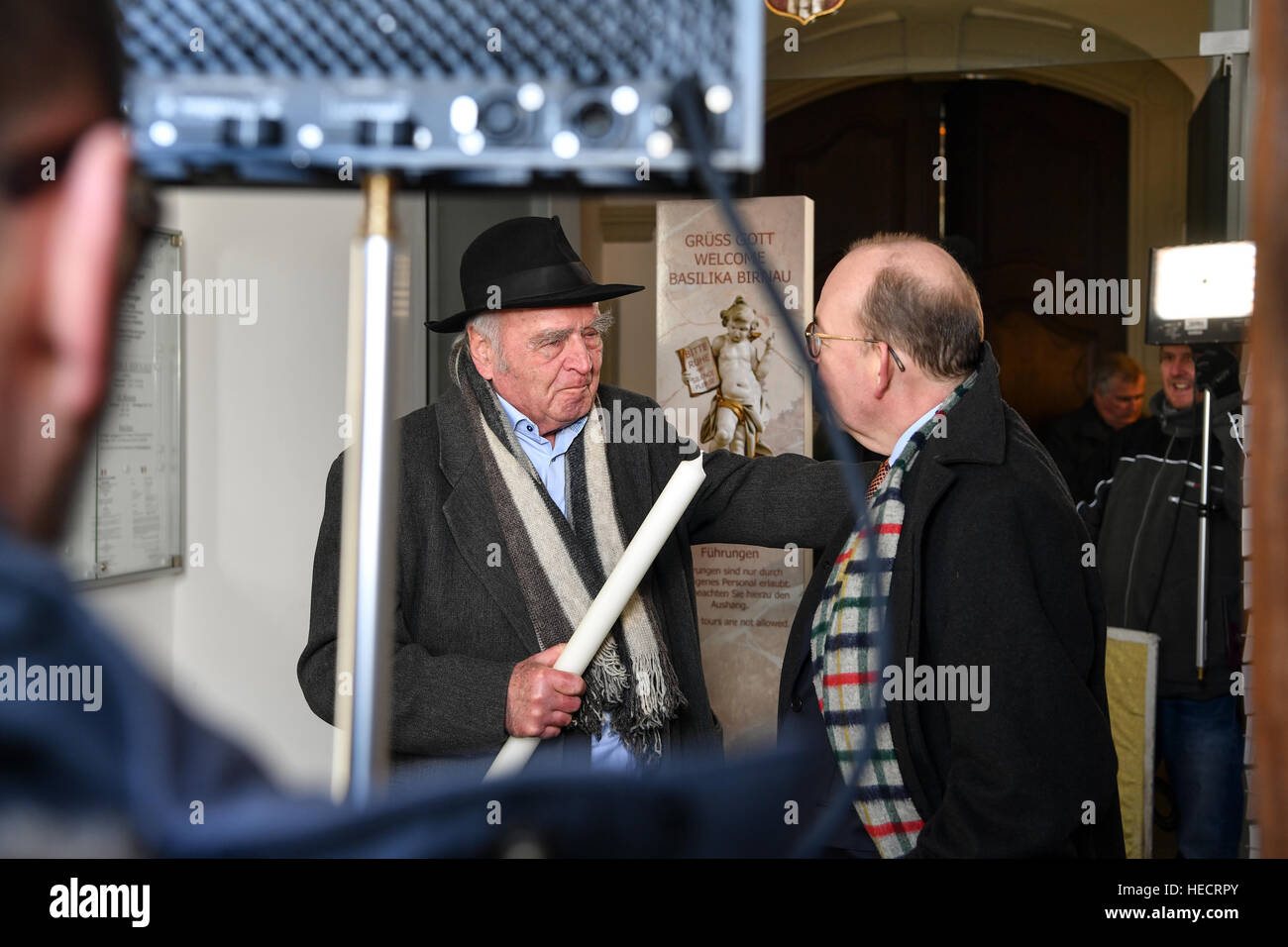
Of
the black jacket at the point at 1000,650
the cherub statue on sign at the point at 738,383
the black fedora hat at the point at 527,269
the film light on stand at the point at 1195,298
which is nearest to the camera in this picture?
the black jacket at the point at 1000,650

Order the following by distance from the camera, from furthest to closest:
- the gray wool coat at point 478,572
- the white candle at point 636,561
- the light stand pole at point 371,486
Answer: the gray wool coat at point 478,572 → the white candle at point 636,561 → the light stand pole at point 371,486

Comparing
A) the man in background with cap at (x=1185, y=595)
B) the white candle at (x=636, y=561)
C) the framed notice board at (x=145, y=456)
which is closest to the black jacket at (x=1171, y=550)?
the man in background with cap at (x=1185, y=595)

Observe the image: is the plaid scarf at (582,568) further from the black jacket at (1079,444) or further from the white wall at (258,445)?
the black jacket at (1079,444)

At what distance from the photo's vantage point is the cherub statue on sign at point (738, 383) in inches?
104

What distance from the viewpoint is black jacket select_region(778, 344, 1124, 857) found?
0.91m

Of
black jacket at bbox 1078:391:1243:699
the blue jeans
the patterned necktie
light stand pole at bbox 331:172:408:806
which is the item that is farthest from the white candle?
the blue jeans

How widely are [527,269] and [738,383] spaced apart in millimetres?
1321

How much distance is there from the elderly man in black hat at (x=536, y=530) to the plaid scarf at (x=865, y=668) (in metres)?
0.29

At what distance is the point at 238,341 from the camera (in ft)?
7.65

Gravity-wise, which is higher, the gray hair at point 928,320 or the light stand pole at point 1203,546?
the gray hair at point 928,320

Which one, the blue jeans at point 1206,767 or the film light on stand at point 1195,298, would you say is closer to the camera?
the film light on stand at point 1195,298

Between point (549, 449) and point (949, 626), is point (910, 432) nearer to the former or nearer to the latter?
point (949, 626)

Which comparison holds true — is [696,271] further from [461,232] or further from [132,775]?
[132,775]
